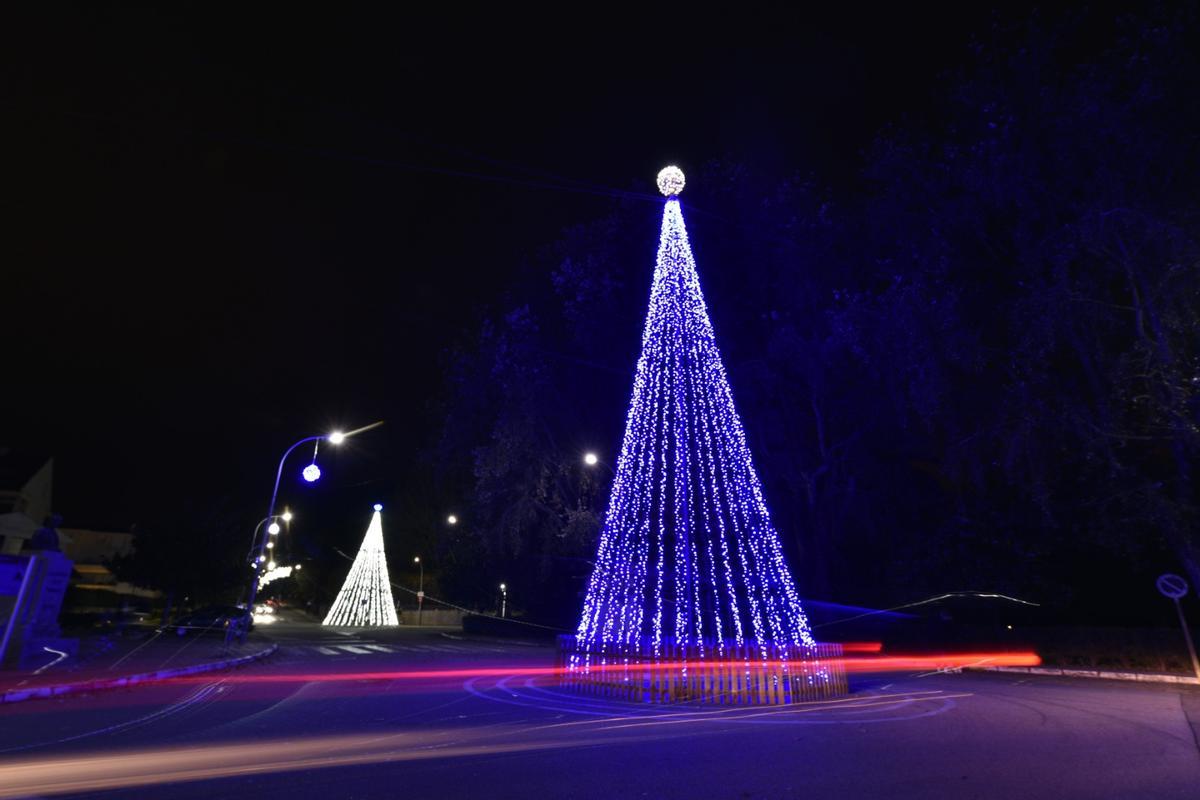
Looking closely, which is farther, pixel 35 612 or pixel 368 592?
pixel 368 592

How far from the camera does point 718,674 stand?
1334cm

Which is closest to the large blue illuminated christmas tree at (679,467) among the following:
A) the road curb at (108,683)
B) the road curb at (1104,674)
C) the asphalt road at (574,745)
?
the asphalt road at (574,745)

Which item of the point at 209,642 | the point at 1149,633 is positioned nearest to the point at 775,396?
the point at 1149,633

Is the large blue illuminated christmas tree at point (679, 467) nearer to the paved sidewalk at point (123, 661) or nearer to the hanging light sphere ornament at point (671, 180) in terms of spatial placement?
the hanging light sphere ornament at point (671, 180)

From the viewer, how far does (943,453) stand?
72.5 ft

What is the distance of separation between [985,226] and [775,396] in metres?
8.74

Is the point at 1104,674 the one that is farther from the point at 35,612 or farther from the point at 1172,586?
the point at 35,612

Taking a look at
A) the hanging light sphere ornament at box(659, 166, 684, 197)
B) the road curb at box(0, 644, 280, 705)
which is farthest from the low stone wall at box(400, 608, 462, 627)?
the hanging light sphere ornament at box(659, 166, 684, 197)

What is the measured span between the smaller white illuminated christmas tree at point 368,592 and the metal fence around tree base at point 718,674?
36.8 meters

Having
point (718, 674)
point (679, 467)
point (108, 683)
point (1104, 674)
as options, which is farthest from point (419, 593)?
point (718, 674)

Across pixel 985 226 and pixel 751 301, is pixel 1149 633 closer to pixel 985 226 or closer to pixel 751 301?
pixel 985 226

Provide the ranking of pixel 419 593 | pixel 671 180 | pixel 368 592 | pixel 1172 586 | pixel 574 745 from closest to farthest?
pixel 574 745
pixel 671 180
pixel 1172 586
pixel 368 592
pixel 419 593

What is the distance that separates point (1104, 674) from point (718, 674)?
43.0 feet

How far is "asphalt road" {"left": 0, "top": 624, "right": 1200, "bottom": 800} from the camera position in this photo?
6.43 metres
